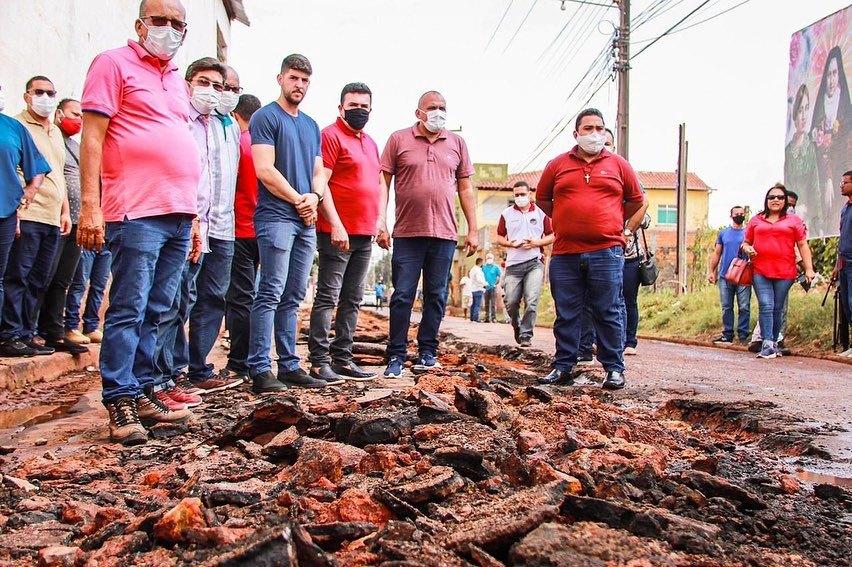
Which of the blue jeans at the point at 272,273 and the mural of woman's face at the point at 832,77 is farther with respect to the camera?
the mural of woman's face at the point at 832,77

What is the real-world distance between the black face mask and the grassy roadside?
6528 millimetres

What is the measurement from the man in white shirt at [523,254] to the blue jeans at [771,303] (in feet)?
8.17

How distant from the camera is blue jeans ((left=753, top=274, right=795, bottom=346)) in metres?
8.69

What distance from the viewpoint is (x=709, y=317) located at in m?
12.5

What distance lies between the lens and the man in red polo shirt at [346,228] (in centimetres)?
529

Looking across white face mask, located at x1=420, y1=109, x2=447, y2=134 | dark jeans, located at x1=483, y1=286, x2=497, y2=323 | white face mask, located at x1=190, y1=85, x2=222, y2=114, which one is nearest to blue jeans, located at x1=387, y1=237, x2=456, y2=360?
white face mask, located at x1=420, y1=109, x2=447, y2=134

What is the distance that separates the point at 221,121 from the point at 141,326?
65.2 inches

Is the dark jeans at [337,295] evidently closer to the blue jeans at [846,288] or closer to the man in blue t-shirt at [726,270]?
the blue jeans at [846,288]

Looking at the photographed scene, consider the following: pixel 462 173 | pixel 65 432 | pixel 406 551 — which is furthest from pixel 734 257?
pixel 406 551

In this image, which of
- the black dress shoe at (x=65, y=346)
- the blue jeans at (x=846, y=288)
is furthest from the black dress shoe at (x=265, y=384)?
the blue jeans at (x=846, y=288)

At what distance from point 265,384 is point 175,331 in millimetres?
645

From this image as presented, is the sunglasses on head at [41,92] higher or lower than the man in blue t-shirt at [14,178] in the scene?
higher

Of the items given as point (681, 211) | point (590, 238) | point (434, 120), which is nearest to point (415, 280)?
point (434, 120)

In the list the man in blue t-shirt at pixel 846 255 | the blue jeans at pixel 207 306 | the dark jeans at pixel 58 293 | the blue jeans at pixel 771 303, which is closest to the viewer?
the blue jeans at pixel 207 306
